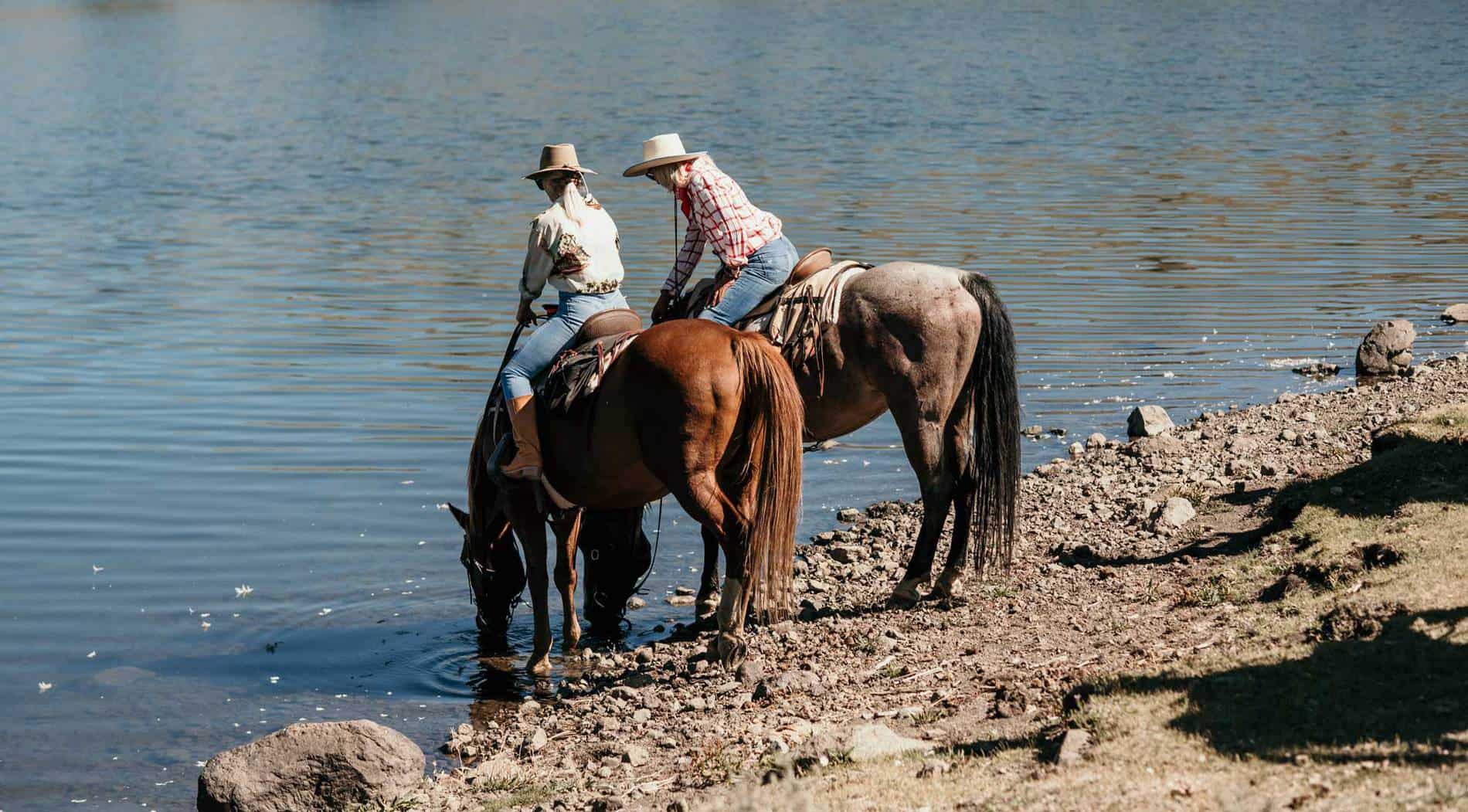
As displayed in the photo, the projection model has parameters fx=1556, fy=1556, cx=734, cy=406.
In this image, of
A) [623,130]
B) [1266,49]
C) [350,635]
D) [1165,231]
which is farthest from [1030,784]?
[1266,49]

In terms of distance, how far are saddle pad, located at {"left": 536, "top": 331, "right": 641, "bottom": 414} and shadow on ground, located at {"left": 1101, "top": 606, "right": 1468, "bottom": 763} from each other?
3.22m

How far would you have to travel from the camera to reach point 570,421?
8336mm

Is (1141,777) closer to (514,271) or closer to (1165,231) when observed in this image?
(514,271)

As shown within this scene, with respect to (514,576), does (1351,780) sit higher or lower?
higher

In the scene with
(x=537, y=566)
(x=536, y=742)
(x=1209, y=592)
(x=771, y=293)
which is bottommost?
(x=536, y=742)

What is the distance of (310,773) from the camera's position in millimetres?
6867

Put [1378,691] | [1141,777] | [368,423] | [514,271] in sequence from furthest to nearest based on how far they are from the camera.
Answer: [514,271]
[368,423]
[1378,691]
[1141,777]

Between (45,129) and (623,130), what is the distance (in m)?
17.4

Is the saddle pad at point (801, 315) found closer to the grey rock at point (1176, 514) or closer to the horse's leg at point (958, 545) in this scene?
the horse's leg at point (958, 545)

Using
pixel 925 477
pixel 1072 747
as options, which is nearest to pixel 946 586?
pixel 925 477

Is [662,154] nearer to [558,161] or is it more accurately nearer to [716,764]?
[558,161]

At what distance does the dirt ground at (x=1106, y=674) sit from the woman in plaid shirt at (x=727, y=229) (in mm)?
1875

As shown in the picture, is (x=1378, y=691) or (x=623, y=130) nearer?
(x=1378, y=691)

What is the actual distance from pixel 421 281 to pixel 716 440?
45.6 feet
